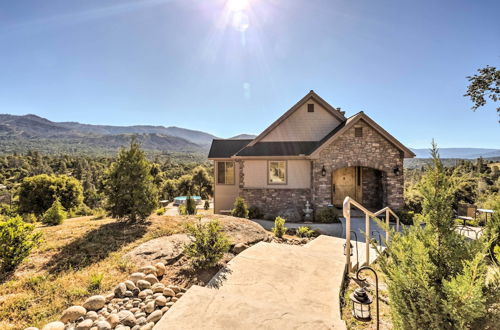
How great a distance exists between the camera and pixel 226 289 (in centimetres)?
377

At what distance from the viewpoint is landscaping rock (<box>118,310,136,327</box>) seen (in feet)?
9.85

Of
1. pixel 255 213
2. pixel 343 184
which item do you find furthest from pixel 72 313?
pixel 343 184

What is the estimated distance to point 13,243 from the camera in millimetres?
4484

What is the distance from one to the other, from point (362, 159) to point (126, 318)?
40.3ft

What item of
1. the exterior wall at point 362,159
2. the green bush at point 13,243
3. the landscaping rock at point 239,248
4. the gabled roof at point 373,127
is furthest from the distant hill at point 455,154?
the green bush at point 13,243

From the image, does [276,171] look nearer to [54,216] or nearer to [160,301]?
[160,301]

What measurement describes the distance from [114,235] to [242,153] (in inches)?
327

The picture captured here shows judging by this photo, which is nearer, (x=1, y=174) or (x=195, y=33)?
(x=195, y=33)

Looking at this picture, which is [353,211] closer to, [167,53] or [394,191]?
[394,191]

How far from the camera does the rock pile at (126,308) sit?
2934 mm

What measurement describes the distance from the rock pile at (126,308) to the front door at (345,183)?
12045mm

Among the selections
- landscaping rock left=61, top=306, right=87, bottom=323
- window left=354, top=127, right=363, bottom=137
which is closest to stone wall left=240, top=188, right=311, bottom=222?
window left=354, top=127, right=363, bottom=137

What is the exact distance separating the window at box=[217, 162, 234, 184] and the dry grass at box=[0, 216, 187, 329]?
7.77 metres

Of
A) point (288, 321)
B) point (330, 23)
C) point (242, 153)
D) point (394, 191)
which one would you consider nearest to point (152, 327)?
point (288, 321)
